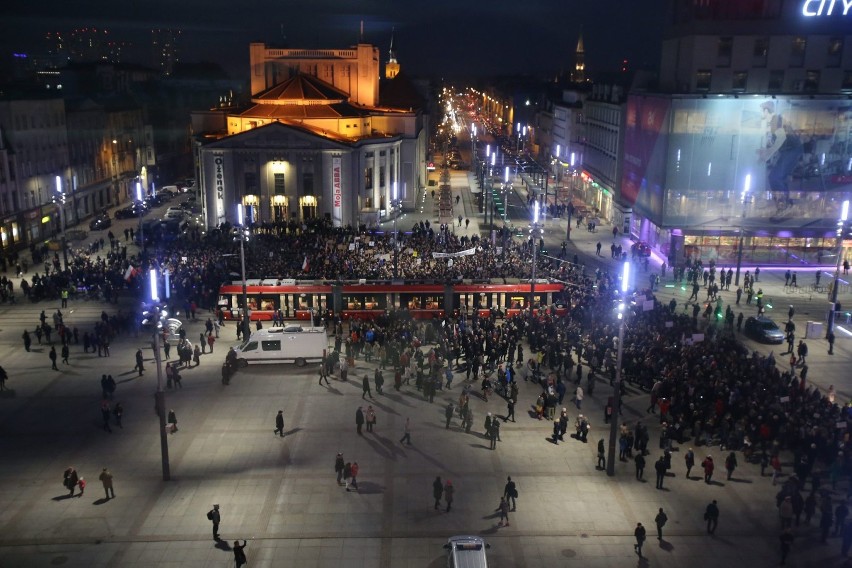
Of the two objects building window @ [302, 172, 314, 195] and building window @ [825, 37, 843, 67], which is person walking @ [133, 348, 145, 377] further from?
building window @ [825, 37, 843, 67]

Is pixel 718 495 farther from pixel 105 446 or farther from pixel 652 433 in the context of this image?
pixel 105 446

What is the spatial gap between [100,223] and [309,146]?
20488 mm

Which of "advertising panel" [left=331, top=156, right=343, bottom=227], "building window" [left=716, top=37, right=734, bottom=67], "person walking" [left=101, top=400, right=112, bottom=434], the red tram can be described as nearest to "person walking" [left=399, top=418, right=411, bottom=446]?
"person walking" [left=101, top=400, right=112, bottom=434]

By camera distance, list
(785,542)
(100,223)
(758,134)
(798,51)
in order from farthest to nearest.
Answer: (100,223)
(798,51)
(758,134)
(785,542)

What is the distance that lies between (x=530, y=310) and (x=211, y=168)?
41229 mm

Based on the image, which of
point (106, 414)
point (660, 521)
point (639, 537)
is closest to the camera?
point (639, 537)

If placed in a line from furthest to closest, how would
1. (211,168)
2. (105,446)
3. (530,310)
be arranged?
(211,168) < (530,310) < (105,446)


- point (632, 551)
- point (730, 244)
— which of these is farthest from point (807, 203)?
point (632, 551)

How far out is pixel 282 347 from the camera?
110 ft

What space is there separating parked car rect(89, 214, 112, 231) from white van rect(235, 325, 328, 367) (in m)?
39.2

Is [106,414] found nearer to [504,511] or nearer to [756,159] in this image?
[504,511]

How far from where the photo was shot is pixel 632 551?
65.5 ft

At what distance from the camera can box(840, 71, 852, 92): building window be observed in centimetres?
5342

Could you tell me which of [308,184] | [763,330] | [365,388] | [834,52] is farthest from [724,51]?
[365,388]
